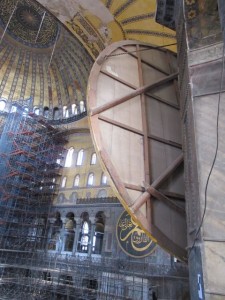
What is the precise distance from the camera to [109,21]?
292 inches

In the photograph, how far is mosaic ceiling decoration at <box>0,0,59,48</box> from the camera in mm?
17328

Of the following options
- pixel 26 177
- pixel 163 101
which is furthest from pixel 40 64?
pixel 163 101

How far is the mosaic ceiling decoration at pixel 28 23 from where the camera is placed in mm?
17328

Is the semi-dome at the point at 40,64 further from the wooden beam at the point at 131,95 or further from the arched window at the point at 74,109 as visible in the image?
the wooden beam at the point at 131,95

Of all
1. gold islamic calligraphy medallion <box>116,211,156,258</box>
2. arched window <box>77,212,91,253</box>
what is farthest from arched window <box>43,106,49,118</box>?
gold islamic calligraphy medallion <box>116,211,156,258</box>

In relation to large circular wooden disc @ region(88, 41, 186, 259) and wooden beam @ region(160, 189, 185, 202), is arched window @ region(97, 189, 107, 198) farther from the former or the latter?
wooden beam @ region(160, 189, 185, 202)

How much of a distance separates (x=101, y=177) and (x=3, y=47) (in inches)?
500

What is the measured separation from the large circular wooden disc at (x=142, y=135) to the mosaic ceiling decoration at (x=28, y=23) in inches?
588

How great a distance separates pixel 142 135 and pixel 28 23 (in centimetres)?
1841

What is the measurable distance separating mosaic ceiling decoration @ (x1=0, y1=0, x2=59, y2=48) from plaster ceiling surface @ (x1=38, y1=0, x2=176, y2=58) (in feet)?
31.6

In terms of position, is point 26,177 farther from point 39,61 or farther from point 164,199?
point 164,199

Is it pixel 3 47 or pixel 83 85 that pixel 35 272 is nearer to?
pixel 83 85

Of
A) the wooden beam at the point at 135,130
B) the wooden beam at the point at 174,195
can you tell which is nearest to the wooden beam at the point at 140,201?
the wooden beam at the point at 174,195

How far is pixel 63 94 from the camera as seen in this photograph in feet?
67.9
